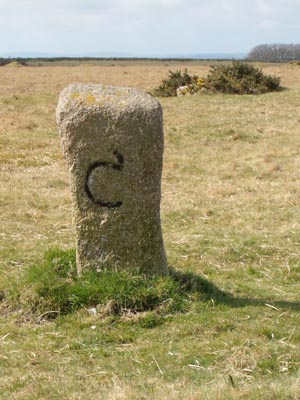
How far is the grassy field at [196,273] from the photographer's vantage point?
183 inches

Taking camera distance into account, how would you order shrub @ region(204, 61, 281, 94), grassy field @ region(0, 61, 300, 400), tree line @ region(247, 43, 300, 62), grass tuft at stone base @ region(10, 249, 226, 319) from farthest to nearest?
tree line @ region(247, 43, 300, 62), shrub @ region(204, 61, 281, 94), grass tuft at stone base @ region(10, 249, 226, 319), grassy field @ region(0, 61, 300, 400)

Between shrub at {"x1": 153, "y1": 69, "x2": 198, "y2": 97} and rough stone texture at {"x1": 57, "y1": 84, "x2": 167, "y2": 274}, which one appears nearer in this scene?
rough stone texture at {"x1": 57, "y1": 84, "x2": 167, "y2": 274}

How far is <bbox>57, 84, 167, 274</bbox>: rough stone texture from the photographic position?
6035 mm

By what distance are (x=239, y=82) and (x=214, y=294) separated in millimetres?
20824

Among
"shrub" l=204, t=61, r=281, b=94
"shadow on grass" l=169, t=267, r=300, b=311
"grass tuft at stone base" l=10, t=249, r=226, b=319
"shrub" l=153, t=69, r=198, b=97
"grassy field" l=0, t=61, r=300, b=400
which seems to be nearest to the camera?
"grassy field" l=0, t=61, r=300, b=400

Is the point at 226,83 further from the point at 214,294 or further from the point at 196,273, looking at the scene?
the point at 214,294

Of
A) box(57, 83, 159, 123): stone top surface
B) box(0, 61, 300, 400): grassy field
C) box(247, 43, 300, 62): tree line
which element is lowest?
box(0, 61, 300, 400): grassy field

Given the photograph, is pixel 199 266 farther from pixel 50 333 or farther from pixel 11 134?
pixel 11 134

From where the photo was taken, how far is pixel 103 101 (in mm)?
6078

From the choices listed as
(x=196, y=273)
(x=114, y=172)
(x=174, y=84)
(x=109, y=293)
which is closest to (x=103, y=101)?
(x=114, y=172)

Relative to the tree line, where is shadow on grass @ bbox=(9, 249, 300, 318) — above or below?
below

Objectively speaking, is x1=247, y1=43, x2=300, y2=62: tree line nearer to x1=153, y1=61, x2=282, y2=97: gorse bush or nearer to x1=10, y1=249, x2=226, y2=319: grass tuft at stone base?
x1=153, y1=61, x2=282, y2=97: gorse bush

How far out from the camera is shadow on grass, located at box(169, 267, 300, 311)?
627 cm

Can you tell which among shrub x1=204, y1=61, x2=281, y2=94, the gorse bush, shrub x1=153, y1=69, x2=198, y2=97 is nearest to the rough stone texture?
the gorse bush
